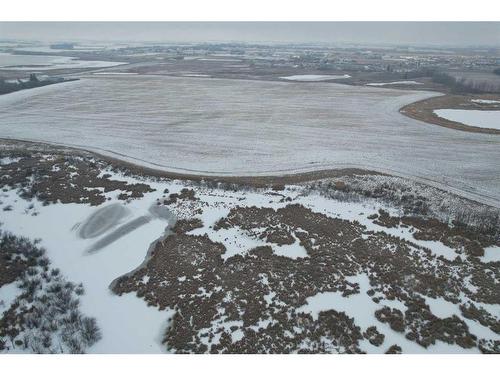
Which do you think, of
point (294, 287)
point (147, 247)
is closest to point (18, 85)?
point (147, 247)

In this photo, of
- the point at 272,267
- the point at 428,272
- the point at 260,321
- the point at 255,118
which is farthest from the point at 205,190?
the point at 255,118

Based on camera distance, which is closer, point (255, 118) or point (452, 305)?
point (452, 305)

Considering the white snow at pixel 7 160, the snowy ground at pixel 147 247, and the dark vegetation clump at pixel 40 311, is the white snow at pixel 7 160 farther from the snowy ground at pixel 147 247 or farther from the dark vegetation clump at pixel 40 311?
the dark vegetation clump at pixel 40 311

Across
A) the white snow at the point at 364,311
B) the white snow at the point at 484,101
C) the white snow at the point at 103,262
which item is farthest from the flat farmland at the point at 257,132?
the white snow at the point at 364,311

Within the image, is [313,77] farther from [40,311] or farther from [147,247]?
[40,311]

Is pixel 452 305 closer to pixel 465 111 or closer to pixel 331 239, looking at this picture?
pixel 331 239

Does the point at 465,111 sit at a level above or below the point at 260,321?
above

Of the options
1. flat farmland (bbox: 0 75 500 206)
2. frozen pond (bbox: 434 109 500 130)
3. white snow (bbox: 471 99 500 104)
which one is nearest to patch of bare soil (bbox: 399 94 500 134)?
white snow (bbox: 471 99 500 104)
